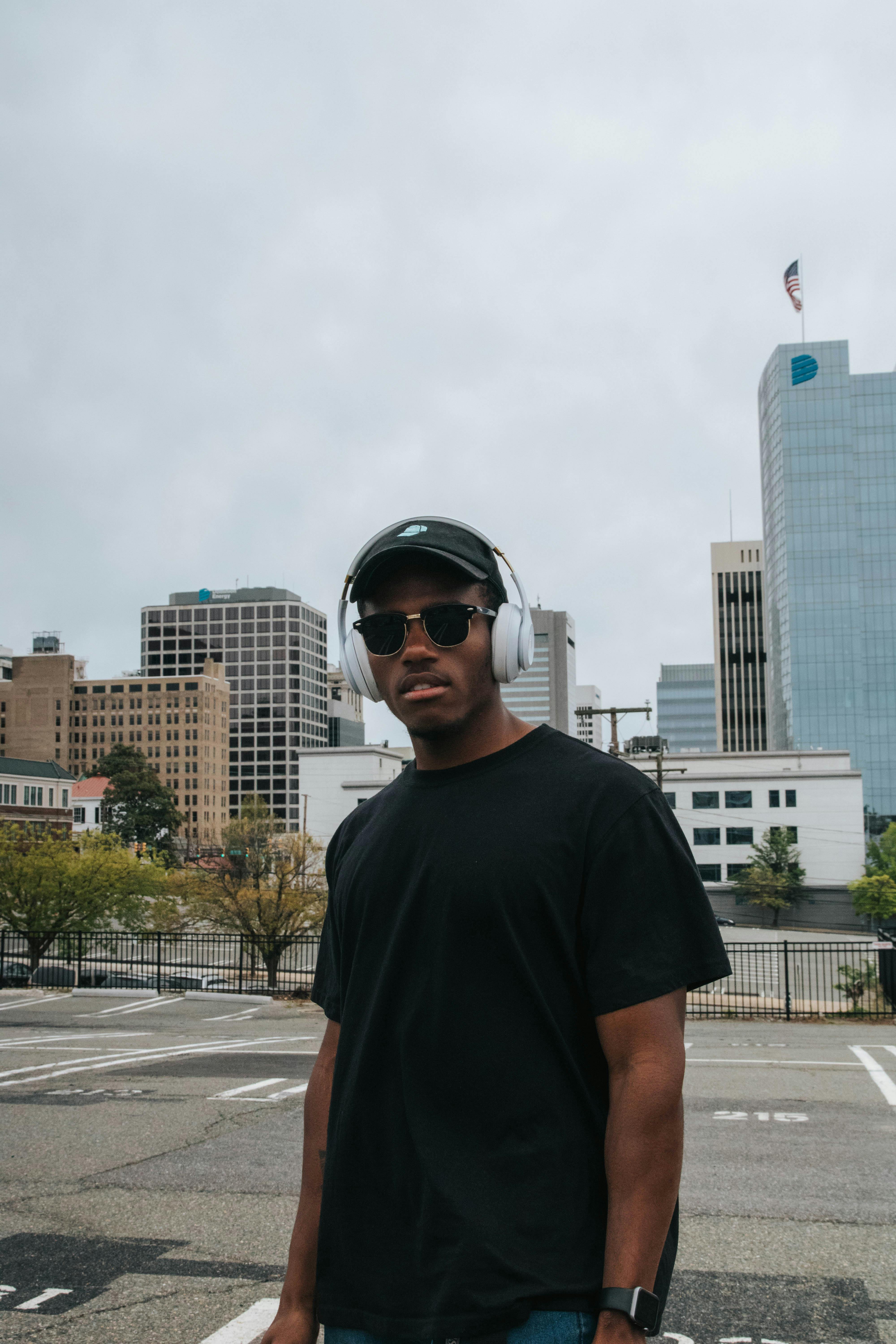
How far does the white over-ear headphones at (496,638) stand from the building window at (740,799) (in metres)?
82.4

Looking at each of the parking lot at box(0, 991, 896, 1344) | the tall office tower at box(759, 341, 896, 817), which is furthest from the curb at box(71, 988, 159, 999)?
the tall office tower at box(759, 341, 896, 817)

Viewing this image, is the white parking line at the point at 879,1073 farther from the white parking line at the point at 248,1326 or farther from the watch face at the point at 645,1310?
the watch face at the point at 645,1310

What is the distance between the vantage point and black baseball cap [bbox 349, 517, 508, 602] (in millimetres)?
2434

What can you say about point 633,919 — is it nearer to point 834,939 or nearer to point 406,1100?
point 406,1100

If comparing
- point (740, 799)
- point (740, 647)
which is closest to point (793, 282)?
point (740, 647)

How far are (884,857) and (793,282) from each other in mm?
88516

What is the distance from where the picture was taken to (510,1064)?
81.4 inches

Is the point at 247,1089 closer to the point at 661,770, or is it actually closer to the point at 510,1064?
the point at 510,1064

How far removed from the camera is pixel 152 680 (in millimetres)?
189875

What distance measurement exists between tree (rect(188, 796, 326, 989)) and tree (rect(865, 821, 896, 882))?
4198 cm

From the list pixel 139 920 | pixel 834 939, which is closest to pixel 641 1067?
pixel 139 920

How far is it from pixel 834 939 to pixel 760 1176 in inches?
2738

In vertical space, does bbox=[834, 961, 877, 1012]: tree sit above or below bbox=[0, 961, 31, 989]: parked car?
above

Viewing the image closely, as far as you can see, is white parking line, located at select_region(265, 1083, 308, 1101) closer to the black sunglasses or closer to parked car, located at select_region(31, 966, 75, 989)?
the black sunglasses
